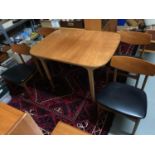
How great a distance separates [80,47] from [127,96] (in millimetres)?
746

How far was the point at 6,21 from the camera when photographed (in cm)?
261

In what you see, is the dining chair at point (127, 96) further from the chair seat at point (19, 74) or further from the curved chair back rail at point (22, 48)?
the curved chair back rail at point (22, 48)

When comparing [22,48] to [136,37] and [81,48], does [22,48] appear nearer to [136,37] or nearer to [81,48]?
[81,48]

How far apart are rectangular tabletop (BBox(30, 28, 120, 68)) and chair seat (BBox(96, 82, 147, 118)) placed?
0.29 meters

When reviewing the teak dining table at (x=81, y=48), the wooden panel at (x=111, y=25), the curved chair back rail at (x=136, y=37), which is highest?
the teak dining table at (x=81, y=48)

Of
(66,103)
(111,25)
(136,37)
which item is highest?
(136,37)

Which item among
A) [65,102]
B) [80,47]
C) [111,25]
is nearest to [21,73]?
[65,102]

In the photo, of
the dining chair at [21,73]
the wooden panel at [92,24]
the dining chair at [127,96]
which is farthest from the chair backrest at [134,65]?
the dining chair at [21,73]

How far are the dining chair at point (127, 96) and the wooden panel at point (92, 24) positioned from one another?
2.84ft

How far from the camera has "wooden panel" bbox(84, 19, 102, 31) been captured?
2060mm

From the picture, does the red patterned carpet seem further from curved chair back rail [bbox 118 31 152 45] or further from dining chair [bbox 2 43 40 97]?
curved chair back rail [bbox 118 31 152 45]

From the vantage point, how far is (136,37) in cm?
180

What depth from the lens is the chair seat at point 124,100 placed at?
4.18 ft
